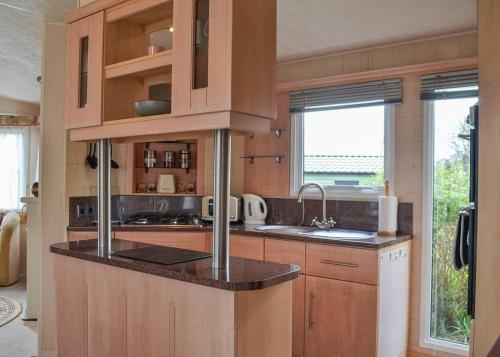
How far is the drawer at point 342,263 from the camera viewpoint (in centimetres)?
265

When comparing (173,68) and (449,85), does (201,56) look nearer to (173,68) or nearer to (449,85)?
(173,68)

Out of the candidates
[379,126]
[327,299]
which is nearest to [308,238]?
[327,299]

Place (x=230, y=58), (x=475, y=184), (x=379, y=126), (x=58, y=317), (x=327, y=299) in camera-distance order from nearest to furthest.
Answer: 1. (x=230, y=58)
2. (x=475, y=184)
3. (x=58, y=317)
4. (x=327, y=299)
5. (x=379, y=126)

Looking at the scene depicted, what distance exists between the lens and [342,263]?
275 centimetres

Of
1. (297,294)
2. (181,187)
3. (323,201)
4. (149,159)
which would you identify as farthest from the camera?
(181,187)

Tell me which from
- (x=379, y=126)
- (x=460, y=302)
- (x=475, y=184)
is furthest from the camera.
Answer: (x=379, y=126)

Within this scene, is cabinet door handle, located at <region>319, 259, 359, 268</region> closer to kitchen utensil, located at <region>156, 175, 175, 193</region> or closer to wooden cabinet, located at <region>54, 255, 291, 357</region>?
wooden cabinet, located at <region>54, 255, 291, 357</region>

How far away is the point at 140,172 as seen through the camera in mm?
3830

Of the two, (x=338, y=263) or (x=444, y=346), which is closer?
(x=338, y=263)

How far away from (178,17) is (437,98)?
6.48 feet

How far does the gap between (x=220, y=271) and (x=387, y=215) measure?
5.66ft

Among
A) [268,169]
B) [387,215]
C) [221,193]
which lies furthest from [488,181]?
[268,169]

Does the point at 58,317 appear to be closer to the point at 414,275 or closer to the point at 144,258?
A: the point at 144,258

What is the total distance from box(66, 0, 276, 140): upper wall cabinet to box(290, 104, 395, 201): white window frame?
164cm
